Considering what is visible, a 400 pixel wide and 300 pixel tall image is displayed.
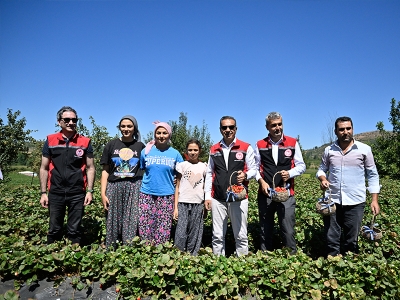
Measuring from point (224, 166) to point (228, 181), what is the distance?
20 cm

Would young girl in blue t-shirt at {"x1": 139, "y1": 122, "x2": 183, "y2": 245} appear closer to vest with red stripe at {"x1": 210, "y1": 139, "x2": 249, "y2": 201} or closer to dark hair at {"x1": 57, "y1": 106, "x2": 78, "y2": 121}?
vest with red stripe at {"x1": 210, "y1": 139, "x2": 249, "y2": 201}

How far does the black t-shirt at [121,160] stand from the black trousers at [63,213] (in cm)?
53

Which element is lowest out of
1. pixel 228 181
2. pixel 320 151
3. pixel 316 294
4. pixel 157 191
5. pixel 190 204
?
pixel 316 294

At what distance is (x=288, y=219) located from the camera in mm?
3221

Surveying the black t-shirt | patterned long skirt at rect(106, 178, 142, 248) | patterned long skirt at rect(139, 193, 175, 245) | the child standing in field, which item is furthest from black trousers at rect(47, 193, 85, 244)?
the child standing in field

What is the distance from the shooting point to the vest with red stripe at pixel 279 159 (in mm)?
3262

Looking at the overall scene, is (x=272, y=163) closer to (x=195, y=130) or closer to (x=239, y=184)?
(x=239, y=184)

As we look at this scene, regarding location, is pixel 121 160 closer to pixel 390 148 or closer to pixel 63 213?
pixel 63 213

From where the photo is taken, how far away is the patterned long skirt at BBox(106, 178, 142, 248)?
3.33m

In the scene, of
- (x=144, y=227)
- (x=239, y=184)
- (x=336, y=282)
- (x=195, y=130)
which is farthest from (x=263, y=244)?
(x=195, y=130)

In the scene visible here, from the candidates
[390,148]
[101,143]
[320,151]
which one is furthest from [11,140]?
[320,151]

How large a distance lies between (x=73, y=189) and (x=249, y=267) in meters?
2.26

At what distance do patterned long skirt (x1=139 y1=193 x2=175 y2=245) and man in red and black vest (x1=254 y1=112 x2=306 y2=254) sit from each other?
1156mm

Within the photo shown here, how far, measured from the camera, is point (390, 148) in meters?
15.8
